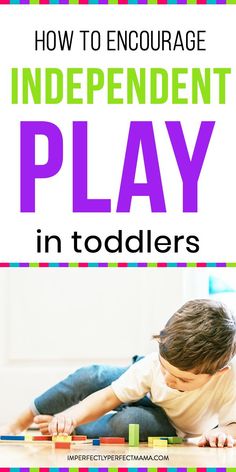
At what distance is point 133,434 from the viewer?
161cm

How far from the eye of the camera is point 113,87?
208cm

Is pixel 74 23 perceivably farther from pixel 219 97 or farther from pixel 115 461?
pixel 115 461

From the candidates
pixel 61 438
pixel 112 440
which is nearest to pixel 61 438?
pixel 61 438

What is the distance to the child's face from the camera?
5.15 ft

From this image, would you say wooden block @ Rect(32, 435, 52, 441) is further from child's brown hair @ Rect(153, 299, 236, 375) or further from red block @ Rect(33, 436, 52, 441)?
child's brown hair @ Rect(153, 299, 236, 375)

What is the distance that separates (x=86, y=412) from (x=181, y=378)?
22 centimetres

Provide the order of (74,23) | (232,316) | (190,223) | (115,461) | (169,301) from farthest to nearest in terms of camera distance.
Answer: (169,301) → (190,223) → (74,23) → (232,316) → (115,461)

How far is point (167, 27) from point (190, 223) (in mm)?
518

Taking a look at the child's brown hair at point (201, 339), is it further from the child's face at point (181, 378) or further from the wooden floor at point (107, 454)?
the wooden floor at point (107, 454)

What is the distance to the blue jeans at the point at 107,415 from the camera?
1716 mm

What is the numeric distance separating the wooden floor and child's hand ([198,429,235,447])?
0.02m

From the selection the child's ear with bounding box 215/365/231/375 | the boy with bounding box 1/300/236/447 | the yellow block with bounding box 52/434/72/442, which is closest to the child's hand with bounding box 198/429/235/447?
the boy with bounding box 1/300/236/447

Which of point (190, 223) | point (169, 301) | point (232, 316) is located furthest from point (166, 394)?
point (169, 301)

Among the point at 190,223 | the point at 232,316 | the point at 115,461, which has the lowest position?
the point at 115,461
